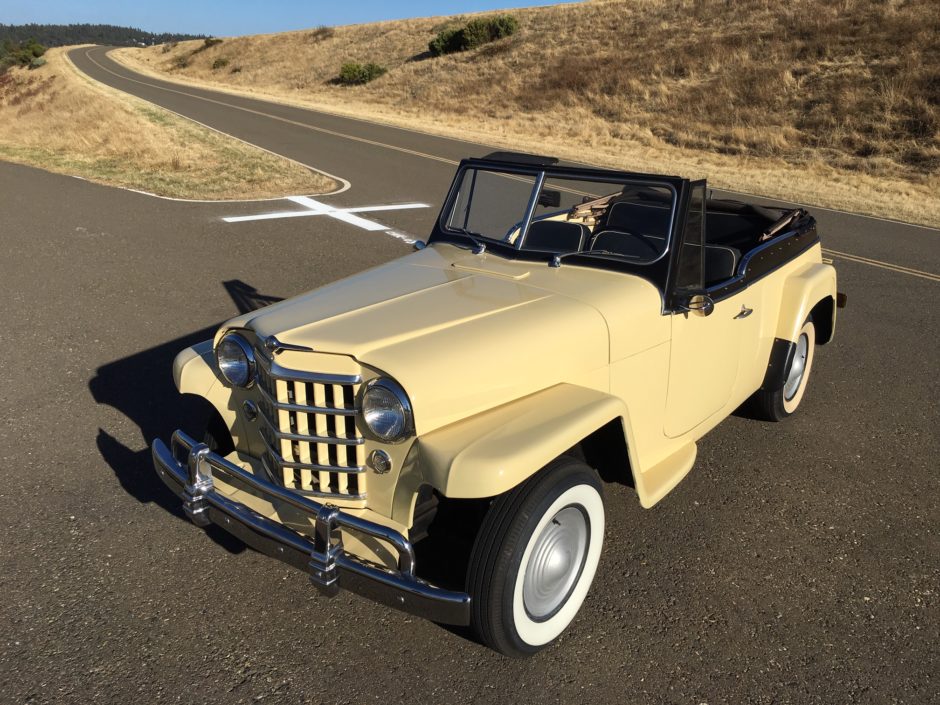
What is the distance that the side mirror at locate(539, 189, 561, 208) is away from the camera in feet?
12.7

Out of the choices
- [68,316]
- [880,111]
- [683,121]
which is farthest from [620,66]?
[68,316]

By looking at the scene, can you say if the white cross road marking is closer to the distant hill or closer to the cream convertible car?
the cream convertible car

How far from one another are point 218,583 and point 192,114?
25565 mm

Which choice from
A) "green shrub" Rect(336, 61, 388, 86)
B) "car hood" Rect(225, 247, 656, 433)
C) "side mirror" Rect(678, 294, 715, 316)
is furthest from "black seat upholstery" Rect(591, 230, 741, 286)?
"green shrub" Rect(336, 61, 388, 86)

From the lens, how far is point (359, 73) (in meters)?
44.0

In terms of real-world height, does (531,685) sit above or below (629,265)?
below

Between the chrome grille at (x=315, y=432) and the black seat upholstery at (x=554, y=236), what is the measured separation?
1.50 meters

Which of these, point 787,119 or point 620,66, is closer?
point 787,119

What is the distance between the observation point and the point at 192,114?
1008 inches

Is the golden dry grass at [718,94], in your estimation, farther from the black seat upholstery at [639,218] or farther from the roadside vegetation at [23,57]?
the roadside vegetation at [23,57]

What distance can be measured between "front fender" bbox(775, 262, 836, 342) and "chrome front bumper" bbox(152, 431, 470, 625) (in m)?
2.80

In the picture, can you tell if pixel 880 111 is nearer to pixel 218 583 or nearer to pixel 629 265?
pixel 629 265

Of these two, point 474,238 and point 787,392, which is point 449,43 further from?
point 474,238

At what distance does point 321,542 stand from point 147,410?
2.69 metres
